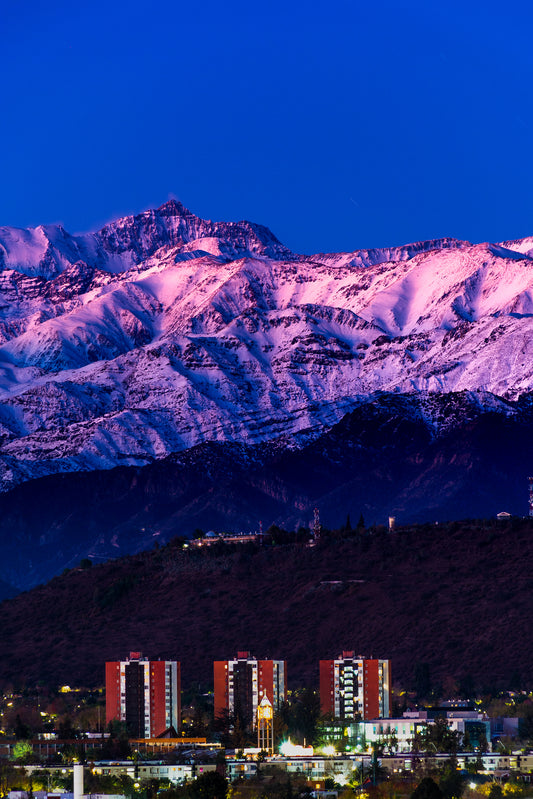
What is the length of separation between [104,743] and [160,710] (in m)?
17.4

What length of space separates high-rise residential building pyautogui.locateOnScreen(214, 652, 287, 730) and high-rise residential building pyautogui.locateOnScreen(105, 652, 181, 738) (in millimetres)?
3743

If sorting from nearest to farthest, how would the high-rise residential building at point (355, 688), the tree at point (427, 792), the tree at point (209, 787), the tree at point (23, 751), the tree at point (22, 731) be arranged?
the tree at point (427, 792) < the tree at point (209, 787) < the tree at point (23, 751) < the tree at point (22, 731) < the high-rise residential building at point (355, 688)

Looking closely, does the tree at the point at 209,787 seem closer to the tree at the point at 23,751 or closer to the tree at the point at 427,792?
the tree at the point at 427,792

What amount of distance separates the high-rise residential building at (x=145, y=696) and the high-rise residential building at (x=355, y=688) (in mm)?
11949

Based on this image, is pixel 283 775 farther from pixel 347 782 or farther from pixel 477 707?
pixel 477 707

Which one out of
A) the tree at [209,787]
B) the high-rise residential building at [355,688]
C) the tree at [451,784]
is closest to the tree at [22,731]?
the high-rise residential building at [355,688]

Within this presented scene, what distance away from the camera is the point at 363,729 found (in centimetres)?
16712

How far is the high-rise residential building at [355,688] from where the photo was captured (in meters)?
178

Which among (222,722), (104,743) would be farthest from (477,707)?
(104,743)

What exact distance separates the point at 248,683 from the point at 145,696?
8089mm

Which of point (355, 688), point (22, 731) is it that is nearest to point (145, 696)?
point (22, 731)

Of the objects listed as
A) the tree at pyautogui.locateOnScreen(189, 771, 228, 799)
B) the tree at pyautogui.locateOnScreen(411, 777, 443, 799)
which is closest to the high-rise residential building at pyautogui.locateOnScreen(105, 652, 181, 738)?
the tree at pyautogui.locateOnScreen(189, 771, 228, 799)

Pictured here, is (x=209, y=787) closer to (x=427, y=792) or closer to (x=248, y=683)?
(x=427, y=792)

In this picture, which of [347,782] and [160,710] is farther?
[160,710]
